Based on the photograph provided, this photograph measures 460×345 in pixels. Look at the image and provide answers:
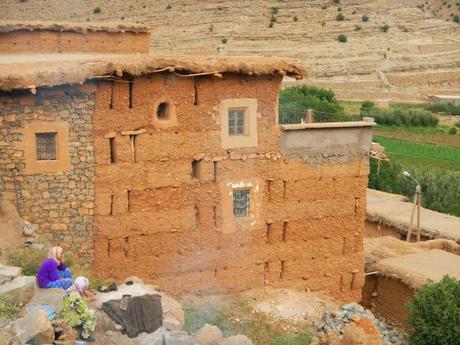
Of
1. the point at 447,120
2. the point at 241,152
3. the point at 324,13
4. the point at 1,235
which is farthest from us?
the point at 324,13

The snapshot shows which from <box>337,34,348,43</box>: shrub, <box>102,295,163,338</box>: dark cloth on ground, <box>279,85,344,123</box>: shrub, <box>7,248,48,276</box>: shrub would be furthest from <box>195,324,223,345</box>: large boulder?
<box>337,34,348,43</box>: shrub

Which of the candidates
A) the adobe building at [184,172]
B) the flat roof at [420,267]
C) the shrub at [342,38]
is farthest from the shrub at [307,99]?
the shrub at [342,38]

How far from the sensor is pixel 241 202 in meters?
15.5

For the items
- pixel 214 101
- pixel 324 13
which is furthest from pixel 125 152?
pixel 324 13

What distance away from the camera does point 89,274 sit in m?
13.6

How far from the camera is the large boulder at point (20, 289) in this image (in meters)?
9.84

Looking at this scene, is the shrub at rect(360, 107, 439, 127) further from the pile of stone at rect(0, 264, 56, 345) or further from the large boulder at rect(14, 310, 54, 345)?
the large boulder at rect(14, 310, 54, 345)

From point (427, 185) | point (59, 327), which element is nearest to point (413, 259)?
point (59, 327)

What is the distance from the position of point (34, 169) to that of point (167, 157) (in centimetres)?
260

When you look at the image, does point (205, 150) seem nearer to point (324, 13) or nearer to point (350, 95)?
point (350, 95)

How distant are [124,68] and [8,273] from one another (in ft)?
15.3

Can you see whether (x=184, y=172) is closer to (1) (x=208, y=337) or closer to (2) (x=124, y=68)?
(2) (x=124, y=68)

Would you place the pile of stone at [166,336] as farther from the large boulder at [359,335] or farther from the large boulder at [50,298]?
the large boulder at [359,335]

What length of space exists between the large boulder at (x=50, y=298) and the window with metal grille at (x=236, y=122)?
5947 mm
